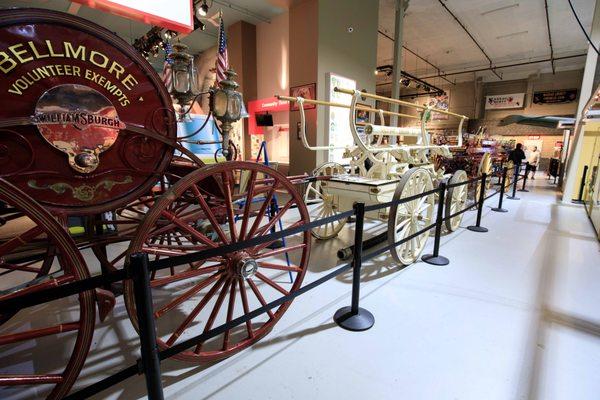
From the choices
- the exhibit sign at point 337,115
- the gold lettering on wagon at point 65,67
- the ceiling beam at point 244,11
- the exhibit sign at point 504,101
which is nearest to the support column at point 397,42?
the exhibit sign at point 337,115

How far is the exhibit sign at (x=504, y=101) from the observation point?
51.1 feet

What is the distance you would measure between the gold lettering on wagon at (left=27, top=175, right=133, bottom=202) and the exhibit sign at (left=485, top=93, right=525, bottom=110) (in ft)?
64.4

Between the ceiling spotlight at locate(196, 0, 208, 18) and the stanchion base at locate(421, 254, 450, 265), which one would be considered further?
the ceiling spotlight at locate(196, 0, 208, 18)

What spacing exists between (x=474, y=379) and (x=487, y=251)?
2349 millimetres

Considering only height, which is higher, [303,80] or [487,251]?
[303,80]

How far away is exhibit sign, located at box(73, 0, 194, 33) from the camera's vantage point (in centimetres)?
280

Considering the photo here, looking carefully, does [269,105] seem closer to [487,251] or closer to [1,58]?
[487,251]

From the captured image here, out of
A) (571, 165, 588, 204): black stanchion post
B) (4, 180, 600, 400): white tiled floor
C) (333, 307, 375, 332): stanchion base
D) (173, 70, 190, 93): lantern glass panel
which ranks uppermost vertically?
(173, 70, 190, 93): lantern glass panel

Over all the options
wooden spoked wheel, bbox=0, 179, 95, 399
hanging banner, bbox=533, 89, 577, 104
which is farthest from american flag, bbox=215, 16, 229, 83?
hanging banner, bbox=533, 89, 577, 104

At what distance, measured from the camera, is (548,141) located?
1560cm

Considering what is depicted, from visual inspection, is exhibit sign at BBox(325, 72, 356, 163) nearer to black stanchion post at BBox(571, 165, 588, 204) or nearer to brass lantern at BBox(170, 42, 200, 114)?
brass lantern at BBox(170, 42, 200, 114)

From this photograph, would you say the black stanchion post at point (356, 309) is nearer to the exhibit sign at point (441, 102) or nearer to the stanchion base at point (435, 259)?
the stanchion base at point (435, 259)

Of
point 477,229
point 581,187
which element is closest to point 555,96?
point 581,187

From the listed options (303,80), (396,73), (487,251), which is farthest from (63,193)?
(396,73)
